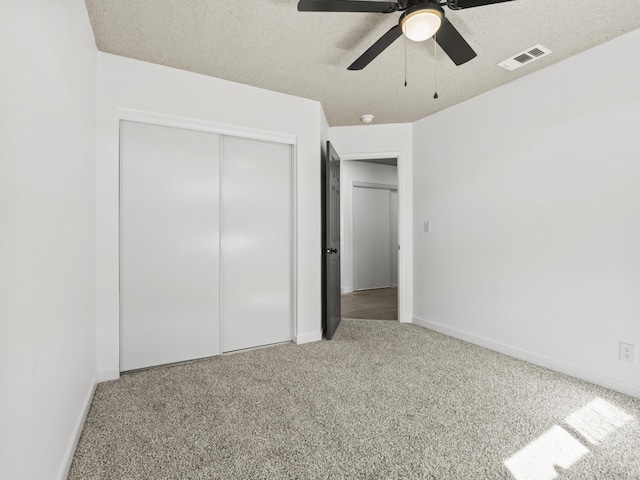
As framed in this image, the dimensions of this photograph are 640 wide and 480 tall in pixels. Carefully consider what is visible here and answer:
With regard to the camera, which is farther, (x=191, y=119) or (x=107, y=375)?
(x=191, y=119)

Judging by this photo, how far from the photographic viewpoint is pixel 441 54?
2.45 meters

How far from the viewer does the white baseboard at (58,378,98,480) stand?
4.66ft

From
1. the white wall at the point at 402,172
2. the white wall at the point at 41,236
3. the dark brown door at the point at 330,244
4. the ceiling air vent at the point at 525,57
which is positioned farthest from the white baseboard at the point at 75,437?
the ceiling air vent at the point at 525,57

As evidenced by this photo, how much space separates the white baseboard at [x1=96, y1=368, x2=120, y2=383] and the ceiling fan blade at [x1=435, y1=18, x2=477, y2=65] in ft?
10.00

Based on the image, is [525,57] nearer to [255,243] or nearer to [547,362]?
[547,362]

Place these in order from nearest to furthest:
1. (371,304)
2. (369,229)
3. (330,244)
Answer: (330,244) < (371,304) < (369,229)

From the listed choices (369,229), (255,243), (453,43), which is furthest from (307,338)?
(369,229)

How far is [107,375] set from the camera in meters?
2.38

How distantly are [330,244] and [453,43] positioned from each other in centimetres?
205

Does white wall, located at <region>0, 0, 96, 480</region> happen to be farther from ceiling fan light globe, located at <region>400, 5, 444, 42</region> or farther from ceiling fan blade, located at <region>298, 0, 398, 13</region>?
ceiling fan light globe, located at <region>400, 5, 444, 42</region>

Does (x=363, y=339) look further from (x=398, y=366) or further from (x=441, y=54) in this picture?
(x=441, y=54)

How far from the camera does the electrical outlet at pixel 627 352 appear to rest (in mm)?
2181

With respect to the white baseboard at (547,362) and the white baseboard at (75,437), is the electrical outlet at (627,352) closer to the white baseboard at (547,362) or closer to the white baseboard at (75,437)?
the white baseboard at (547,362)

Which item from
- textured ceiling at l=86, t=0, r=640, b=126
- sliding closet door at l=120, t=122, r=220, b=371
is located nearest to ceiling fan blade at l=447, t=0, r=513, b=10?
textured ceiling at l=86, t=0, r=640, b=126
